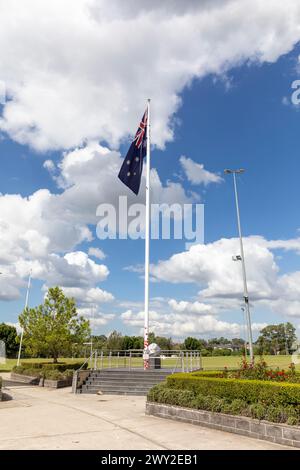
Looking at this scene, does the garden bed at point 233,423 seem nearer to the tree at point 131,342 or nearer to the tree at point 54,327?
the tree at point 54,327

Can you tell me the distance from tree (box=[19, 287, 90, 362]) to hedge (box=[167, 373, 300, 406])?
59.9 feet

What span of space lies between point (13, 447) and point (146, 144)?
19.1 meters

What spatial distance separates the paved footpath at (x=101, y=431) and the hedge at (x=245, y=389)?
3.17 feet

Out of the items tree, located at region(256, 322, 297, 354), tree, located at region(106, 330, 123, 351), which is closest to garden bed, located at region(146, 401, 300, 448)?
tree, located at region(106, 330, 123, 351)

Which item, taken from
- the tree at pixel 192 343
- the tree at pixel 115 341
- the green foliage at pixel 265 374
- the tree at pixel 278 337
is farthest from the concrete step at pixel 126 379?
the tree at pixel 278 337

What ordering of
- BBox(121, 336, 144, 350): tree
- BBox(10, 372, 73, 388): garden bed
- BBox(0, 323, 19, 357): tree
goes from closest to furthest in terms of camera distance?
BBox(10, 372, 73, 388): garden bed, BBox(0, 323, 19, 357): tree, BBox(121, 336, 144, 350): tree

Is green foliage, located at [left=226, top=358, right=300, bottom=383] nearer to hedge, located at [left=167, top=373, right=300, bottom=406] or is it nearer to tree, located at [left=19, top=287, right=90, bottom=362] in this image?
hedge, located at [left=167, top=373, right=300, bottom=406]

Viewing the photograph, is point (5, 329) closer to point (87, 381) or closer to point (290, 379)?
point (87, 381)

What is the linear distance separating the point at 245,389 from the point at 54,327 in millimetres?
21855

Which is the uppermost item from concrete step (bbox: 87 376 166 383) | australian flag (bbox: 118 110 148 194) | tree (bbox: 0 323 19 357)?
australian flag (bbox: 118 110 148 194)

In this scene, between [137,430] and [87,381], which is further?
[87,381]

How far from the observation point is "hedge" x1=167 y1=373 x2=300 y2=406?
8203 millimetres
